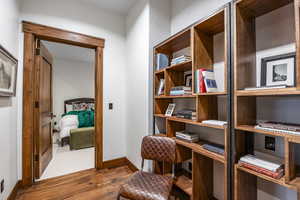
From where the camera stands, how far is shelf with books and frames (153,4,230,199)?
4.19ft

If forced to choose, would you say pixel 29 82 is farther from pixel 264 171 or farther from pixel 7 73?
pixel 264 171

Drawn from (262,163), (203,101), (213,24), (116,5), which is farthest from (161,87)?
(116,5)

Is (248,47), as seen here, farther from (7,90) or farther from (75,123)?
(75,123)

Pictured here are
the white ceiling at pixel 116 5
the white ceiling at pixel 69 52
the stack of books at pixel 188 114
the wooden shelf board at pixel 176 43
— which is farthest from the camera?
the white ceiling at pixel 69 52

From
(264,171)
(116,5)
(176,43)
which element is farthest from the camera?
(116,5)

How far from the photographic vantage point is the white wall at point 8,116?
1.45 m

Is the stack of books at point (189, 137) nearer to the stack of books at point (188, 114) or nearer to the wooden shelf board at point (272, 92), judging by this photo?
the stack of books at point (188, 114)

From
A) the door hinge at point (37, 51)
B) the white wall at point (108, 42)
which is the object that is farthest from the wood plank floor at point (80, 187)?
the door hinge at point (37, 51)

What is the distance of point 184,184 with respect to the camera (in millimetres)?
1622

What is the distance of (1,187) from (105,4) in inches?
107

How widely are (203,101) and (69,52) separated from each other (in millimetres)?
4470

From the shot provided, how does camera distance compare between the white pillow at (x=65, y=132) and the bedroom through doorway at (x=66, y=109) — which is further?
the white pillow at (x=65, y=132)

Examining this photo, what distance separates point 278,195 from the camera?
1.11 metres

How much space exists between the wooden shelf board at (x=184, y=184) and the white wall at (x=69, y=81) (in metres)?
4.82
